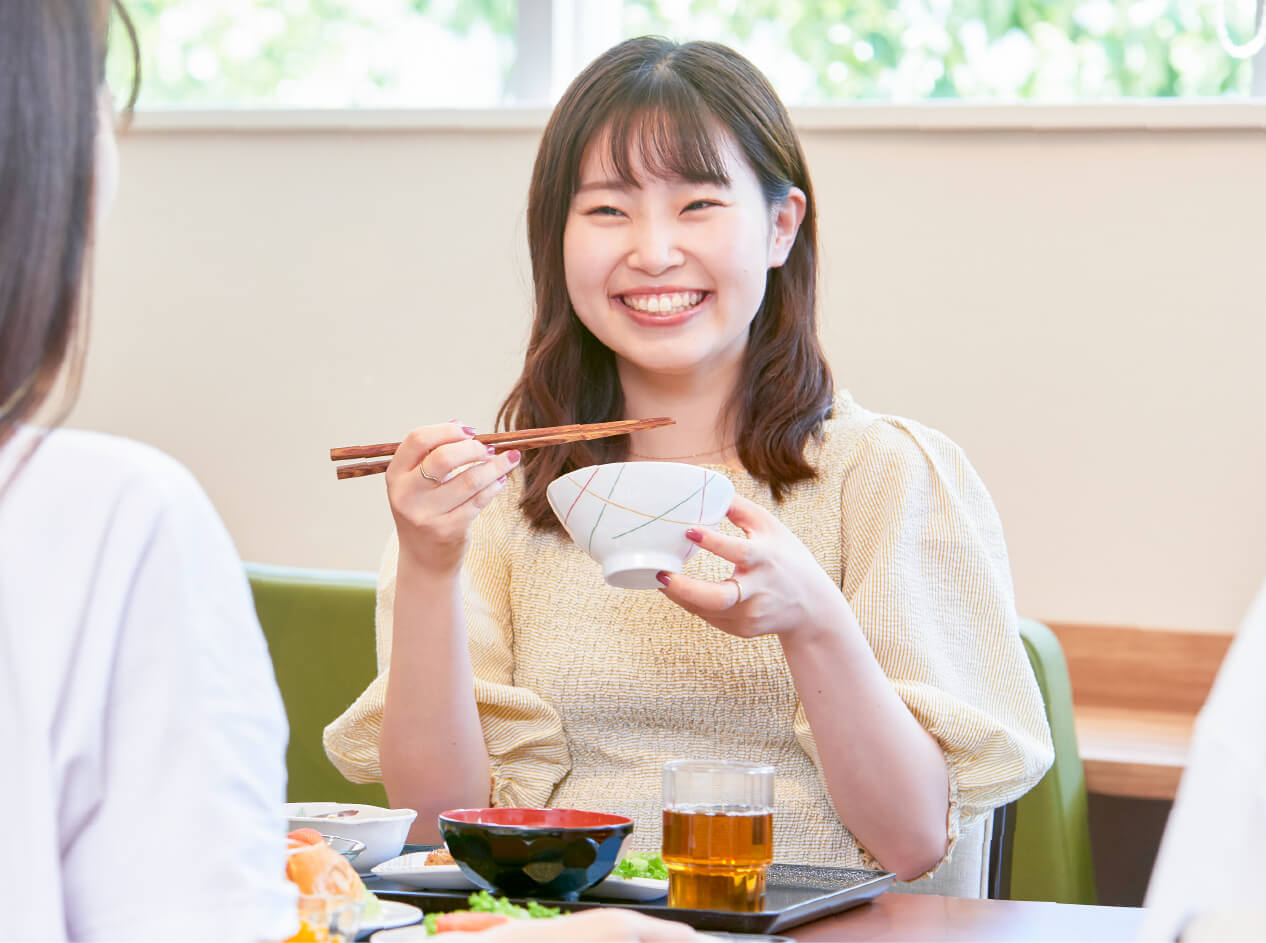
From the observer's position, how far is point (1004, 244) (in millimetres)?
2244

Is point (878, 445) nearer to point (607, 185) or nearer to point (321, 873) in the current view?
point (607, 185)

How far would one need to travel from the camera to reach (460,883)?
950mm

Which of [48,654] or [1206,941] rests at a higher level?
[48,654]

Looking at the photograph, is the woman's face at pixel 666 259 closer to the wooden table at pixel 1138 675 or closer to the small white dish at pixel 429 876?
the small white dish at pixel 429 876

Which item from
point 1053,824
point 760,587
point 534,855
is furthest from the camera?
point 1053,824

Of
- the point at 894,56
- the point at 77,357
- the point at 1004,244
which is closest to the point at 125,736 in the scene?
the point at 77,357

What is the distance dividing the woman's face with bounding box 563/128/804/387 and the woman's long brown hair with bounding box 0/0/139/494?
33.5 inches

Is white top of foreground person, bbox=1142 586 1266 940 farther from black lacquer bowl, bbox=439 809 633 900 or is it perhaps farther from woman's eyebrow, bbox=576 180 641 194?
woman's eyebrow, bbox=576 180 641 194

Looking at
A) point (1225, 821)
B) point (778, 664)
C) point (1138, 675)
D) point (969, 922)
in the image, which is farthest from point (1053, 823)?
point (1225, 821)

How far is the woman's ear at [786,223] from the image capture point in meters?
1.54

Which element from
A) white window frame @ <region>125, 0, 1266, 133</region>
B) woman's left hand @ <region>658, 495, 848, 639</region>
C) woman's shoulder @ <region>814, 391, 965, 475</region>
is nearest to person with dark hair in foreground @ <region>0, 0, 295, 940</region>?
woman's left hand @ <region>658, 495, 848, 639</region>

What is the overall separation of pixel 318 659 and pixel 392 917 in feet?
4.14

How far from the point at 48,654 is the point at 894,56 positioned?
2.08 m

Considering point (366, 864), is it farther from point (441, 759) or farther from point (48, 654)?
point (48, 654)
